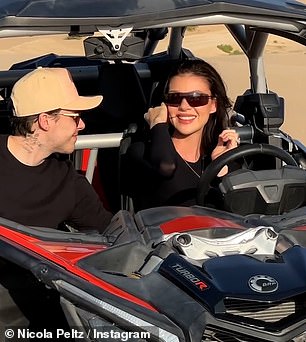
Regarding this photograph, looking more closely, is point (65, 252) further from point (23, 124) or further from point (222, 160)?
point (222, 160)

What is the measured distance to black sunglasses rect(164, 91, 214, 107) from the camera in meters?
4.22

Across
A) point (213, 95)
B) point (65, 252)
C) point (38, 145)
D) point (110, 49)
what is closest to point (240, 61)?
point (213, 95)

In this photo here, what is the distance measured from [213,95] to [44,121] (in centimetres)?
109

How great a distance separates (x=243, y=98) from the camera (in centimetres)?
526

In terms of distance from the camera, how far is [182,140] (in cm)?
437

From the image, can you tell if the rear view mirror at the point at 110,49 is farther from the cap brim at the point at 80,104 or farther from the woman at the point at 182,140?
the woman at the point at 182,140

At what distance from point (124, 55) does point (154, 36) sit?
215 centimetres

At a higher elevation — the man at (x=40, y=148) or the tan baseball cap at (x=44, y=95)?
the tan baseball cap at (x=44, y=95)

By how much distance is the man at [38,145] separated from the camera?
11.9 ft

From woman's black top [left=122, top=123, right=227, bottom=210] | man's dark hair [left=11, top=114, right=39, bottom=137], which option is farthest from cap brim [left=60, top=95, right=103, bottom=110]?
woman's black top [left=122, top=123, right=227, bottom=210]

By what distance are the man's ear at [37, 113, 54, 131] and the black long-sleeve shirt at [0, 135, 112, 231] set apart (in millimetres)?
182

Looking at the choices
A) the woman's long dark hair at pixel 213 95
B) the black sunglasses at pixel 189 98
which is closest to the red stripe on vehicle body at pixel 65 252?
the black sunglasses at pixel 189 98

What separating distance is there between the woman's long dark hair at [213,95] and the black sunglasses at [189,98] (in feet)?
0.39

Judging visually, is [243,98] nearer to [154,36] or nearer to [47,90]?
[154,36]
